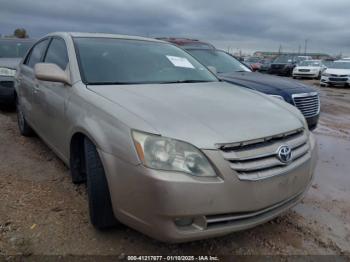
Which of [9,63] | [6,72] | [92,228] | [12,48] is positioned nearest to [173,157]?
[92,228]

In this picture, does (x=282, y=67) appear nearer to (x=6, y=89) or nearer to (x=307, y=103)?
(x=307, y=103)

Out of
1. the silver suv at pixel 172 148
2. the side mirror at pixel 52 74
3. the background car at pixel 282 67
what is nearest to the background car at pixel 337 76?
the background car at pixel 282 67

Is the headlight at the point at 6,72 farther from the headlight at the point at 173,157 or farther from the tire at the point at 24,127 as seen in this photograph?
the headlight at the point at 173,157

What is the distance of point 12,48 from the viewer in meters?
8.61

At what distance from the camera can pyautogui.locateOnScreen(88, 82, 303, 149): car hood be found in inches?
86.0

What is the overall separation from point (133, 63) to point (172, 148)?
61.3 inches

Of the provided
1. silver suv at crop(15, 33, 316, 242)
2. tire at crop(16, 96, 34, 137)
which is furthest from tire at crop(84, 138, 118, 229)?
tire at crop(16, 96, 34, 137)

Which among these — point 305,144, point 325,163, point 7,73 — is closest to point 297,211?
point 305,144

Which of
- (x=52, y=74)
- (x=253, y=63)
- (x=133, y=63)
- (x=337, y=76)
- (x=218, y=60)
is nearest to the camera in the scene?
(x=52, y=74)

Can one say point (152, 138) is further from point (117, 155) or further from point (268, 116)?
point (268, 116)

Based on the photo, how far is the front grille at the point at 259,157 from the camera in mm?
2141

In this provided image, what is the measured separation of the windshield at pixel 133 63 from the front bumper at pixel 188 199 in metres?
1.07

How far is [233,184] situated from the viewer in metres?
2.10

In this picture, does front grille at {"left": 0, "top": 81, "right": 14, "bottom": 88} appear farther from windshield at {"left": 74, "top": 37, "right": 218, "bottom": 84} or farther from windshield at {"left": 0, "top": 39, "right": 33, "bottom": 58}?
windshield at {"left": 74, "top": 37, "right": 218, "bottom": 84}
